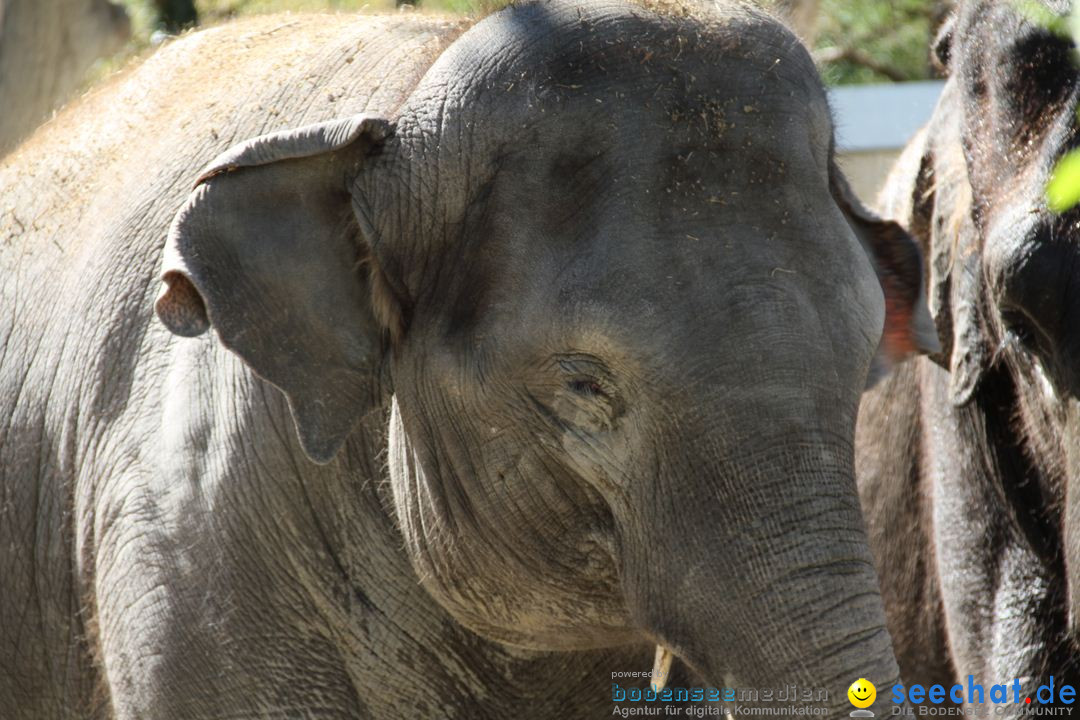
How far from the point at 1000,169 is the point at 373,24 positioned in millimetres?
1491

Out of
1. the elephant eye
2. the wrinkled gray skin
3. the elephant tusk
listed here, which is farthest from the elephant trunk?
the wrinkled gray skin

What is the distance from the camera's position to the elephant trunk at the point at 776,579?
2.27 metres

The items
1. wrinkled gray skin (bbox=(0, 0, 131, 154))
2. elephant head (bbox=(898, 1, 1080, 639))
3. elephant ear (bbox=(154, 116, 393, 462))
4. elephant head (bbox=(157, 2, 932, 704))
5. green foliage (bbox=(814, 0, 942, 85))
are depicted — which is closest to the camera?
elephant head (bbox=(157, 2, 932, 704))

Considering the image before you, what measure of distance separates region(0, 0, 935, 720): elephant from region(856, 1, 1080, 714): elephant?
24.8 inches

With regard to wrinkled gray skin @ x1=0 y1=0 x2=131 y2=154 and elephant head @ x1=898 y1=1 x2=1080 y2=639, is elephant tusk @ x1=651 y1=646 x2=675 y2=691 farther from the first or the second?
wrinkled gray skin @ x1=0 y1=0 x2=131 y2=154

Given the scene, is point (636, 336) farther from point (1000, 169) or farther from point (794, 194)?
point (1000, 169)

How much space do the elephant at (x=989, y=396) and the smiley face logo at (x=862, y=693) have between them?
1447 millimetres

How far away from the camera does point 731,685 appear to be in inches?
92.0

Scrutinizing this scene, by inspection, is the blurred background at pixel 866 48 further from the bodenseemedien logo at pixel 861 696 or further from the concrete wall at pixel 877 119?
the bodenseemedien logo at pixel 861 696

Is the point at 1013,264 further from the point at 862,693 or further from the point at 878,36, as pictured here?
the point at 878,36

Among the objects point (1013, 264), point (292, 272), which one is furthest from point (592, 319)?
point (1013, 264)

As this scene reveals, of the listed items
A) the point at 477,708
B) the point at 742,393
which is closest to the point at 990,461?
the point at 477,708

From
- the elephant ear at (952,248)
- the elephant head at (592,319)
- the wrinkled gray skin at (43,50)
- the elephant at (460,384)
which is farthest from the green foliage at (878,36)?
the elephant head at (592,319)

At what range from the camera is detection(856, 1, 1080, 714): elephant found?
3545 mm
